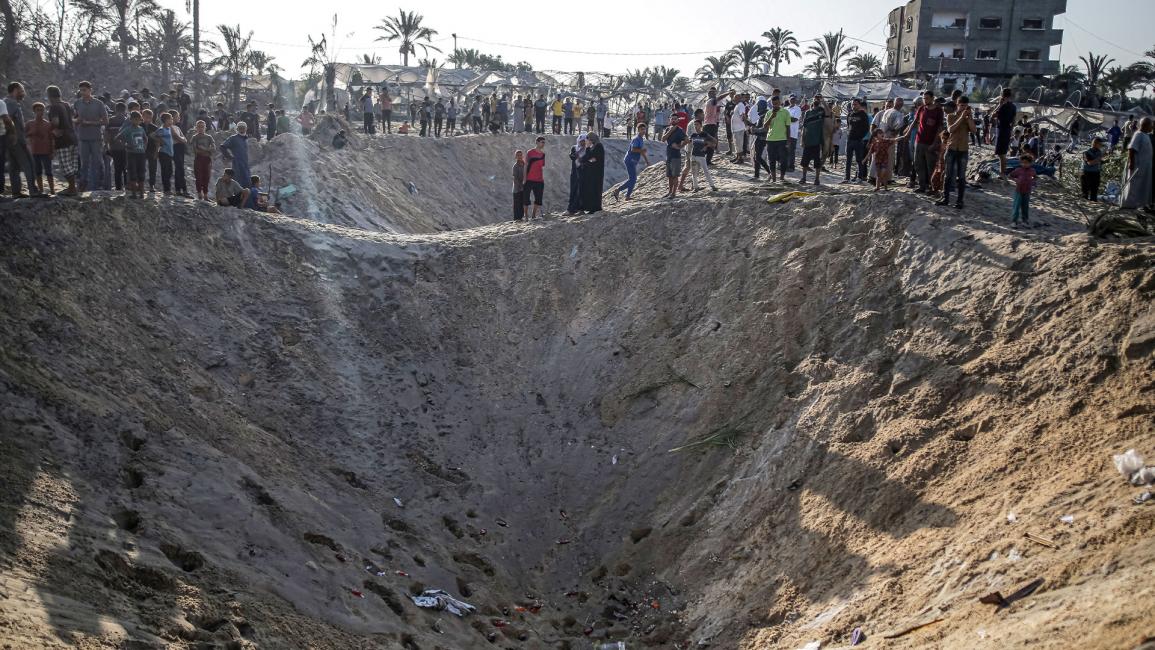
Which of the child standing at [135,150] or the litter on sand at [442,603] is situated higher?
the child standing at [135,150]

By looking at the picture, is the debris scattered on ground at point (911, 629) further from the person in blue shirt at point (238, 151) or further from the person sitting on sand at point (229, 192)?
the person in blue shirt at point (238, 151)

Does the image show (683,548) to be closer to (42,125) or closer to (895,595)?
(895,595)

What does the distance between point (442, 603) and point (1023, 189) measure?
9.78m

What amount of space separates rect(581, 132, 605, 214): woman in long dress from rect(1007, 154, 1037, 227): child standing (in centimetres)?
759

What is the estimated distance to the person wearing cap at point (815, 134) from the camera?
16.2 m

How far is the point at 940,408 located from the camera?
9969 mm

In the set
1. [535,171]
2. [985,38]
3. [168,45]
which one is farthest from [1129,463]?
[985,38]

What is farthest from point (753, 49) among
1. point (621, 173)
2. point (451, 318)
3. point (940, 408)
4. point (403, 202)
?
point (940, 408)

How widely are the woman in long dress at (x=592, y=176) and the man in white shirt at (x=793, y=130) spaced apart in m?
3.84

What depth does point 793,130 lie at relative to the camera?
19250 millimetres

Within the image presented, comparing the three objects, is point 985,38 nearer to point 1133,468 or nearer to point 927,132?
point 927,132

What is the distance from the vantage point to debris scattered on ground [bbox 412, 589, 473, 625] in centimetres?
944

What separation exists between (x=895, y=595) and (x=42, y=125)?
44.7ft

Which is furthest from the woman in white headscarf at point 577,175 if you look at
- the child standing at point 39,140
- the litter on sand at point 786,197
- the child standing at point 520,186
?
the child standing at point 39,140
